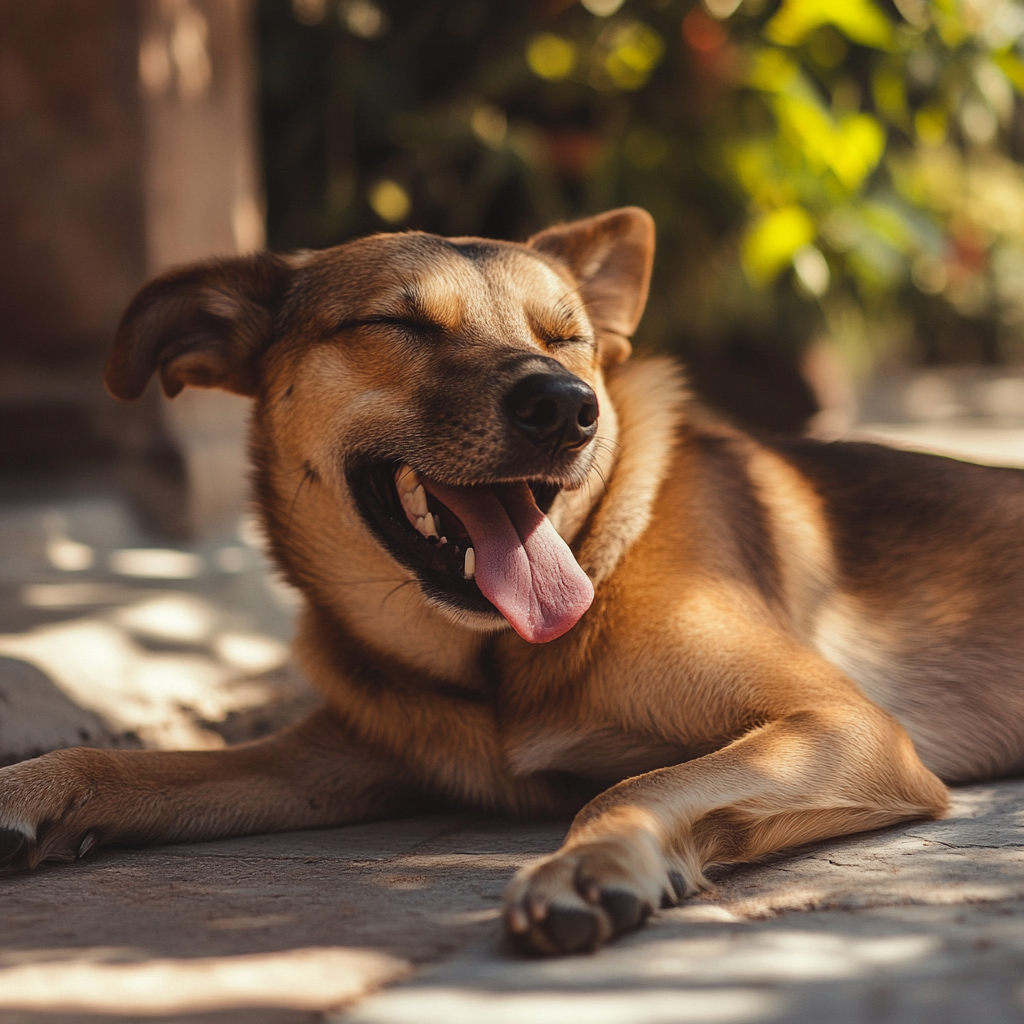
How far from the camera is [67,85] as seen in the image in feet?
16.9

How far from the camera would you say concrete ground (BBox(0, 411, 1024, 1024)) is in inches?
58.0

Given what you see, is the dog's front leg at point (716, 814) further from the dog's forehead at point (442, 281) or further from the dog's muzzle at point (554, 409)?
the dog's forehead at point (442, 281)

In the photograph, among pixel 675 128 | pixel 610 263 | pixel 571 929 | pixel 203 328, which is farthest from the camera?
pixel 675 128

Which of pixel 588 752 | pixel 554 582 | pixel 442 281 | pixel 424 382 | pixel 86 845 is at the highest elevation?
pixel 442 281

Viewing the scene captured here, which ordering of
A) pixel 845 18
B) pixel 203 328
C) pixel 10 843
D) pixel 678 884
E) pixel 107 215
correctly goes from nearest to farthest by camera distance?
pixel 678 884 < pixel 10 843 < pixel 203 328 < pixel 107 215 < pixel 845 18

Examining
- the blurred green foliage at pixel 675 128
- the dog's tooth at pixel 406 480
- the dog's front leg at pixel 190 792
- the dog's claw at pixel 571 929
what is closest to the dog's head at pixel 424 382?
the dog's tooth at pixel 406 480

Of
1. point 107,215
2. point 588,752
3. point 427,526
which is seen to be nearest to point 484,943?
point 588,752

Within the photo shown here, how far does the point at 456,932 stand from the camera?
1.80 m

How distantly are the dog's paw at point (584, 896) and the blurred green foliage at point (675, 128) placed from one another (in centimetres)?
463

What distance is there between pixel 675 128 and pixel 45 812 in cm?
517

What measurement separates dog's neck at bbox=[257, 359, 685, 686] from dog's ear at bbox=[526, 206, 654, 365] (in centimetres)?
37

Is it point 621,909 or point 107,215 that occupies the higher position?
point 107,215

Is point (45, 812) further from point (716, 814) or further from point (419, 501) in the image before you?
point (716, 814)

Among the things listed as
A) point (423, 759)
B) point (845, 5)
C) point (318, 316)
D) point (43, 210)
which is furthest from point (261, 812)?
point (845, 5)
